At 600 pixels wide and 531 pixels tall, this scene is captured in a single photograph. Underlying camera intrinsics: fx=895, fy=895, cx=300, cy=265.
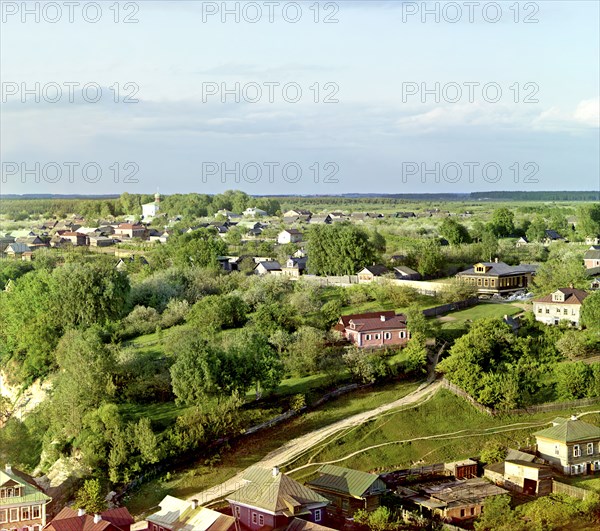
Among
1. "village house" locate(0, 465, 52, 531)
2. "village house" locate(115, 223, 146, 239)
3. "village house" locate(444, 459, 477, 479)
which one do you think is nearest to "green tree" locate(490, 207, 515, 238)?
"village house" locate(115, 223, 146, 239)

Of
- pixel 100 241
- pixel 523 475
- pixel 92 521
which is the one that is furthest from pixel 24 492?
pixel 100 241

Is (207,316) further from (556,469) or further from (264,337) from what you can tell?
(556,469)

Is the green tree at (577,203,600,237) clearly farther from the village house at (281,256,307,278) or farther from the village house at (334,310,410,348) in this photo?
the village house at (334,310,410,348)

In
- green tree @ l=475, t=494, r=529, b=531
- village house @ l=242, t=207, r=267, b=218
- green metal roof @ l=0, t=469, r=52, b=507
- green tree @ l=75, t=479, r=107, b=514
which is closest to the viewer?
green tree @ l=475, t=494, r=529, b=531

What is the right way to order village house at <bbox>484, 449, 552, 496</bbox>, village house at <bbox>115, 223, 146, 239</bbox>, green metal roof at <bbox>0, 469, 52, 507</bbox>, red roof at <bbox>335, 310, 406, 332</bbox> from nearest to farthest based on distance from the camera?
1. green metal roof at <bbox>0, 469, 52, 507</bbox>
2. village house at <bbox>484, 449, 552, 496</bbox>
3. red roof at <bbox>335, 310, 406, 332</bbox>
4. village house at <bbox>115, 223, 146, 239</bbox>

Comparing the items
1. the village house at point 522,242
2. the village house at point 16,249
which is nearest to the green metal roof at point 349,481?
the village house at point 522,242

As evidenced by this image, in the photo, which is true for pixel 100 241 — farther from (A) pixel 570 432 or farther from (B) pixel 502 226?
(A) pixel 570 432

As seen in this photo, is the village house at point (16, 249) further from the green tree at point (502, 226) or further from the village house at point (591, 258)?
the village house at point (591, 258)
